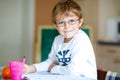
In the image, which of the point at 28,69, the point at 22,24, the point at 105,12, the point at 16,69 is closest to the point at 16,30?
the point at 22,24

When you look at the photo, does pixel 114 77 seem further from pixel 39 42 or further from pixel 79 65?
pixel 39 42

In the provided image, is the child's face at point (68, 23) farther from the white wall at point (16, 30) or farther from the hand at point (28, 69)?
the white wall at point (16, 30)

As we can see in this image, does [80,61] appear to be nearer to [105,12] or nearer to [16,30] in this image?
[16,30]

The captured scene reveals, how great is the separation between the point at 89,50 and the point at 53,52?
0.66 ft

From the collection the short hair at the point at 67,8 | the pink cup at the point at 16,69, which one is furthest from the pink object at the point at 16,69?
the short hair at the point at 67,8

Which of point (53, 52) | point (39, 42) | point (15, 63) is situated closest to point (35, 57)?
point (39, 42)

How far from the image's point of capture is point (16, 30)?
12.9 feet

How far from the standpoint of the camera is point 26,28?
3926mm

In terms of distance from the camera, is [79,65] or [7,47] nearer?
[79,65]

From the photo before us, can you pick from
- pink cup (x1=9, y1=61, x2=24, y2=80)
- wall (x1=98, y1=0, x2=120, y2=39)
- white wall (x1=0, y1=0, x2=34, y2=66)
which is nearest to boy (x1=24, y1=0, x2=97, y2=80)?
pink cup (x1=9, y1=61, x2=24, y2=80)

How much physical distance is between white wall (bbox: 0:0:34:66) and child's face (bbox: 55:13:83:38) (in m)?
2.68

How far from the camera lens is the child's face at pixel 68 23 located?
3.99ft

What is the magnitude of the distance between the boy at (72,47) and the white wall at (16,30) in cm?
266

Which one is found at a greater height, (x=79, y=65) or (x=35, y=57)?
(x=79, y=65)
